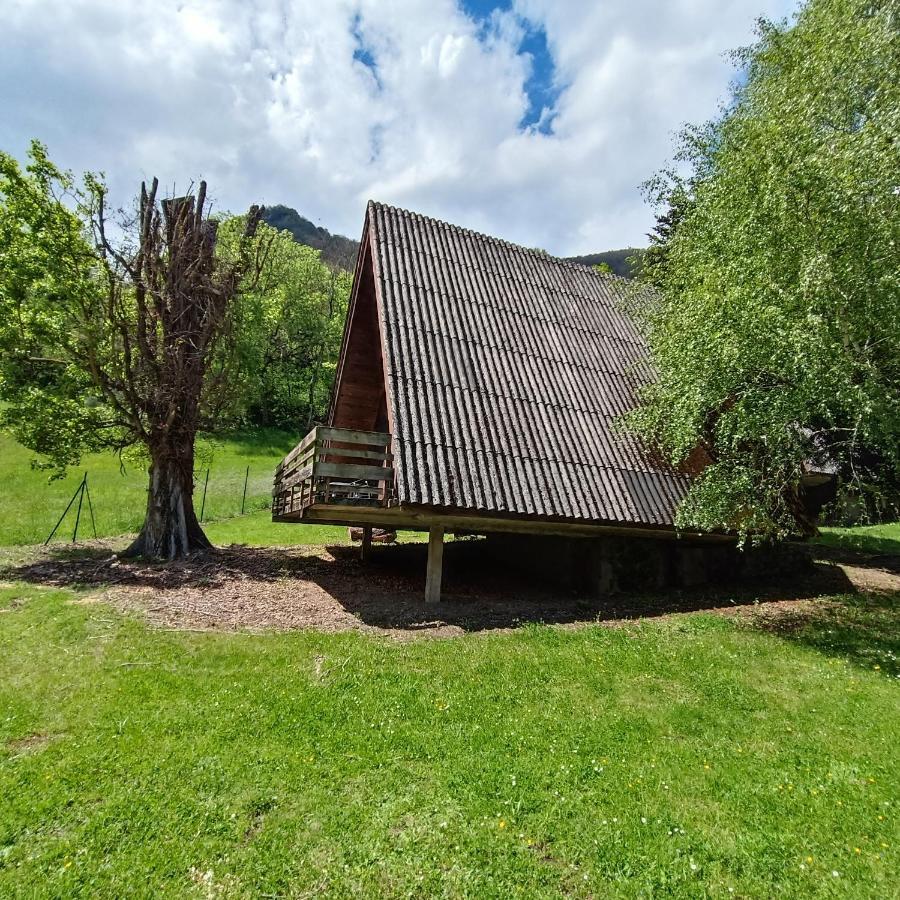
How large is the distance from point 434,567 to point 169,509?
839cm

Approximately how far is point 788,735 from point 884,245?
20.7 ft

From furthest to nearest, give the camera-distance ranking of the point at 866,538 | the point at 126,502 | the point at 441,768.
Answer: the point at 126,502 → the point at 866,538 → the point at 441,768

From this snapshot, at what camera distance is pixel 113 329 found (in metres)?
14.4

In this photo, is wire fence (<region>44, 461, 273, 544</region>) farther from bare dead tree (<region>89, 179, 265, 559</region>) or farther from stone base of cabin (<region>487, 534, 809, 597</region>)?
stone base of cabin (<region>487, 534, 809, 597</region>)

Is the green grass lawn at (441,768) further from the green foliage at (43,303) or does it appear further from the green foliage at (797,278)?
the green foliage at (43,303)

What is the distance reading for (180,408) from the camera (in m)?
15.2

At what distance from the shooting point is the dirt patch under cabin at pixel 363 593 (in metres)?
9.22

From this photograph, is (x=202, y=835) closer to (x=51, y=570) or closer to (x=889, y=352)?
(x=889, y=352)

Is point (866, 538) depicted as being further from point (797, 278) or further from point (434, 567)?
point (434, 567)

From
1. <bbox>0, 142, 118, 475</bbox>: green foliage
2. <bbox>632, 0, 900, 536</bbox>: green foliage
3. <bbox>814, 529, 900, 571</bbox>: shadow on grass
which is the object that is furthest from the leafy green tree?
<bbox>814, 529, 900, 571</bbox>: shadow on grass

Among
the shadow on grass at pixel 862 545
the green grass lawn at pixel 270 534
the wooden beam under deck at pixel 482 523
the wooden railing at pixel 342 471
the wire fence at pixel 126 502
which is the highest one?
the wooden railing at pixel 342 471

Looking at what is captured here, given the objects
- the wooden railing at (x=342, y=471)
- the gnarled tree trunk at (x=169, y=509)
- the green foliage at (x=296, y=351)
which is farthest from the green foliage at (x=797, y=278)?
the green foliage at (x=296, y=351)

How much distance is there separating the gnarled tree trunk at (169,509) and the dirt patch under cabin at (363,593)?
65 cm

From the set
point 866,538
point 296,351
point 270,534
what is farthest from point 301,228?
point 866,538
